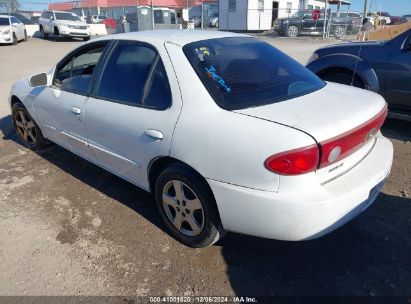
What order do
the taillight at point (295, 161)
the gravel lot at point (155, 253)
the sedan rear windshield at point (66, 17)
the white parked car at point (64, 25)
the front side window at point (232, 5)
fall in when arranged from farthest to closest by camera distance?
1. the front side window at point (232, 5)
2. the sedan rear windshield at point (66, 17)
3. the white parked car at point (64, 25)
4. the gravel lot at point (155, 253)
5. the taillight at point (295, 161)

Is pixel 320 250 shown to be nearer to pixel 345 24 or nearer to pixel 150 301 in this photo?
pixel 150 301

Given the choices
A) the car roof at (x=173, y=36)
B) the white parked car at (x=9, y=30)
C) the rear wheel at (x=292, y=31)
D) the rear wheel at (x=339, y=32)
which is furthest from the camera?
the rear wheel at (x=292, y=31)

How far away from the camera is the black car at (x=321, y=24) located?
72.7ft

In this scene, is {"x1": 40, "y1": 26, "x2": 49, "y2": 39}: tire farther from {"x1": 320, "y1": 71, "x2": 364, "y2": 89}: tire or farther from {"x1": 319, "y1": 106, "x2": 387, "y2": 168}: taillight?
{"x1": 319, "y1": 106, "x2": 387, "y2": 168}: taillight

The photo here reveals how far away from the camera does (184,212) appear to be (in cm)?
278

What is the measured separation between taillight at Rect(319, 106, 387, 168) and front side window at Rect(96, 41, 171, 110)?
1.17m

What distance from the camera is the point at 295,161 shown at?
2.08m

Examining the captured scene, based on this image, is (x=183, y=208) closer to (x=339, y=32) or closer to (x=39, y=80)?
(x=39, y=80)

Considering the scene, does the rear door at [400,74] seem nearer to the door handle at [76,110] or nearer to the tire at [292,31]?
the door handle at [76,110]

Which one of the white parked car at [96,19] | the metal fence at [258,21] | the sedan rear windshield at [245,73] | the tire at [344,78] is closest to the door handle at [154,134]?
the sedan rear windshield at [245,73]

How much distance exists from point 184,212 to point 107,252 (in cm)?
71

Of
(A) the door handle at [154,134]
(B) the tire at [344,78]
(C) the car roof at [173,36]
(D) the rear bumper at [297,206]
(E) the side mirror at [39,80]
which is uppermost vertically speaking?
(C) the car roof at [173,36]

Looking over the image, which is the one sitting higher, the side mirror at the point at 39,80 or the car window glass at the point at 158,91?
the car window glass at the point at 158,91

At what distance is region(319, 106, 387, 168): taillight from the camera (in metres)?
2.15
